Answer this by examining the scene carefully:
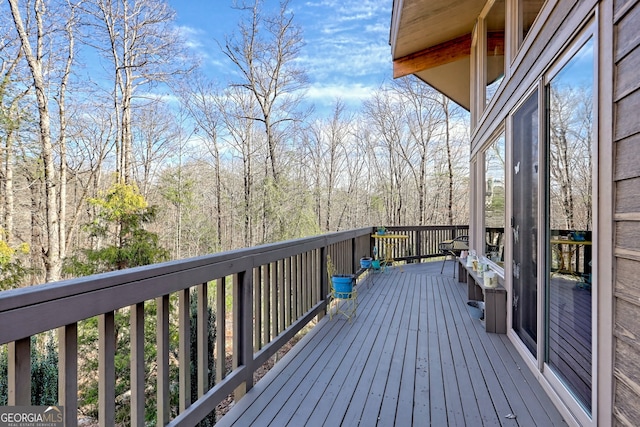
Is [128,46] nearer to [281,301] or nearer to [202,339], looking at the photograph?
[281,301]

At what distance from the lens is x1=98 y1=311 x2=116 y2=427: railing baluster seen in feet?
3.99

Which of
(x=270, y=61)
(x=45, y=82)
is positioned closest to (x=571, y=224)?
(x=45, y=82)

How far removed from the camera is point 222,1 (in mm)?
12570

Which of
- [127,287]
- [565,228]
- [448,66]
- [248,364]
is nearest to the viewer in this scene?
[127,287]

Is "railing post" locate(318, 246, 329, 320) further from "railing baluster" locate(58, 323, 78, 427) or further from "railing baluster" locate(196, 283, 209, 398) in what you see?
"railing baluster" locate(58, 323, 78, 427)

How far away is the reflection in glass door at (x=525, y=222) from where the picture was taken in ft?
7.93

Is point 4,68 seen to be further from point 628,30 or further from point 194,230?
point 628,30

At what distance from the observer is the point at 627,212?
1.26 m

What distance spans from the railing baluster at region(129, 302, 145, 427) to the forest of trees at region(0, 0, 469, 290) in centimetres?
739

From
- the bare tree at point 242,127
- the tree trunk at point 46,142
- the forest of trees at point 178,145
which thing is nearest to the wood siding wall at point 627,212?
the forest of trees at point 178,145

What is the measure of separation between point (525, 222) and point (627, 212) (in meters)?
1.46

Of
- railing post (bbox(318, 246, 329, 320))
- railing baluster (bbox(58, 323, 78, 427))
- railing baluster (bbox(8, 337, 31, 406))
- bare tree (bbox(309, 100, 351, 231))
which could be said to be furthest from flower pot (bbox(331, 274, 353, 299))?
bare tree (bbox(309, 100, 351, 231))

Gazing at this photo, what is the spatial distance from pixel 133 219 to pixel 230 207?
623 centimetres

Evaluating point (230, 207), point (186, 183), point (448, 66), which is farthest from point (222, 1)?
point (448, 66)
